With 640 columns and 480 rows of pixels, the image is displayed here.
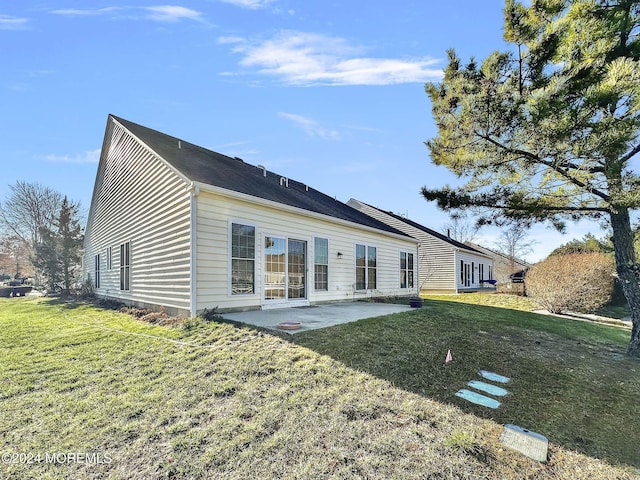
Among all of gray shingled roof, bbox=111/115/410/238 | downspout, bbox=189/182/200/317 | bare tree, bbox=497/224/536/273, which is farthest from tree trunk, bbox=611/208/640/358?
bare tree, bbox=497/224/536/273

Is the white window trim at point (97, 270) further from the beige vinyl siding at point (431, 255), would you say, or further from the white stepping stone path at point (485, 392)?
the white stepping stone path at point (485, 392)

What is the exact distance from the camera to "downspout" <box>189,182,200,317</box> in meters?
6.72

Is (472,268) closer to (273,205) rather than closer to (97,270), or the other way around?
(273,205)

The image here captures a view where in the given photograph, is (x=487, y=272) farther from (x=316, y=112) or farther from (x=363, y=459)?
(x=363, y=459)

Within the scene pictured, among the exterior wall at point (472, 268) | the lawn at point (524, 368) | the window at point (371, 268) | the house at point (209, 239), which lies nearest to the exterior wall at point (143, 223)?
the house at point (209, 239)

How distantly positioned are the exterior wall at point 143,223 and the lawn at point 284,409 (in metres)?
2.07

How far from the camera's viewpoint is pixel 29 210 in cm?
2494

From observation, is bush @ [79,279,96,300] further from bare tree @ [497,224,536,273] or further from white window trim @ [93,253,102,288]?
bare tree @ [497,224,536,273]

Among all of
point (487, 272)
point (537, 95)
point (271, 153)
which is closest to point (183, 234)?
point (537, 95)

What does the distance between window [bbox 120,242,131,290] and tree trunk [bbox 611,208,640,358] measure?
41.6 feet

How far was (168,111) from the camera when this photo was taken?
12.3 meters

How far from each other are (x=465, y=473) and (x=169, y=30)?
1041cm

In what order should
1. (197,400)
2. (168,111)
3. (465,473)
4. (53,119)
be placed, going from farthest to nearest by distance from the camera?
(53,119) < (168,111) < (197,400) < (465,473)

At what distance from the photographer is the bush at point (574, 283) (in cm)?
1148
